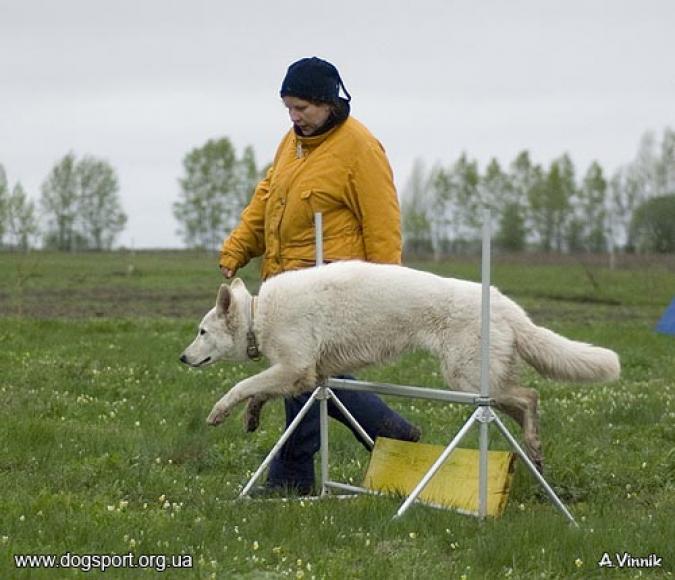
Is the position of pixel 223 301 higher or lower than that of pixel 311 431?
higher

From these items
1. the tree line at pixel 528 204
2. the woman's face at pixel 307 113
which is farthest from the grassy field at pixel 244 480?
the tree line at pixel 528 204

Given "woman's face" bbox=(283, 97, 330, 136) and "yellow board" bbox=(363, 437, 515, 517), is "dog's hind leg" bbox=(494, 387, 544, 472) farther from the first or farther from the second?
"woman's face" bbox=(283, 97, 330, 136)

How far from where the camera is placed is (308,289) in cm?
724

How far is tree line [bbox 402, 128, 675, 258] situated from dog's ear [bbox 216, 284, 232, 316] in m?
51.9

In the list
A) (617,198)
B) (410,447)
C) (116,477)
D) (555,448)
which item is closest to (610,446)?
(555,448)

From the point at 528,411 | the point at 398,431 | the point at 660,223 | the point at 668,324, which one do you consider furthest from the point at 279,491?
the point at 660,223

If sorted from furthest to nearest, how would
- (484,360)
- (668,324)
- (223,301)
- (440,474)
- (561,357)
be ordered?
(668,324), (223,301), (440,474), (561,357), (484,360)

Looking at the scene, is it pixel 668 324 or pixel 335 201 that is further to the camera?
pixel 668 324

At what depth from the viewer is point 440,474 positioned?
719cm

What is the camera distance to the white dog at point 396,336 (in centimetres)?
695

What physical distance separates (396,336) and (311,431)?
1.33 meters

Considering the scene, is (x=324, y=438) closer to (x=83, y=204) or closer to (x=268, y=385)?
(x=268, y=385)

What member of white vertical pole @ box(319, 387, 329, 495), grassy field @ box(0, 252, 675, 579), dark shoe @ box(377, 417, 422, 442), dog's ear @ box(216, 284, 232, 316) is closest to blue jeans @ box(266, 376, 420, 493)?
dark shoe @ box(377, 417, 422, 442)

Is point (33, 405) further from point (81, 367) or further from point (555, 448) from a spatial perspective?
point (555, 448)
